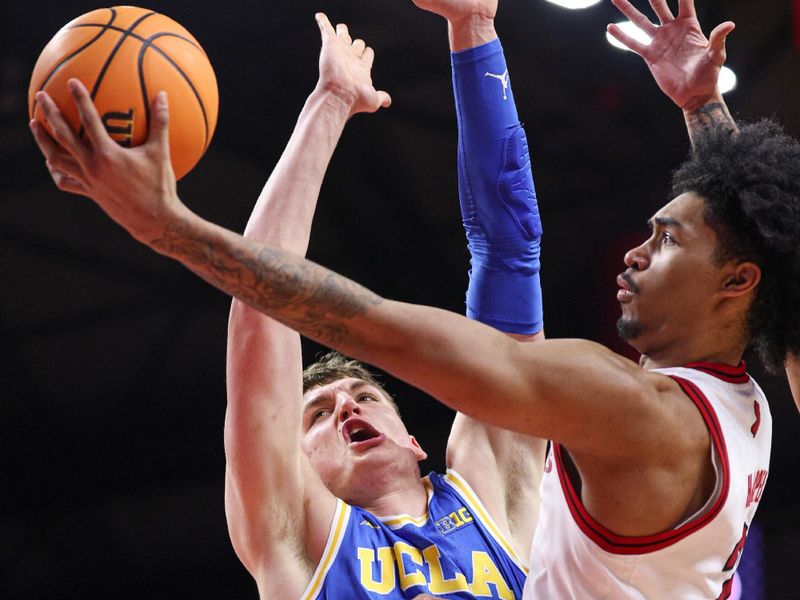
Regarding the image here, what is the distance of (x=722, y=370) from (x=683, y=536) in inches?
14.4

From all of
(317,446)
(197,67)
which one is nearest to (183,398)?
(317,446)

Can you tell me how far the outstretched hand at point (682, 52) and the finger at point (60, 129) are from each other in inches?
66.6

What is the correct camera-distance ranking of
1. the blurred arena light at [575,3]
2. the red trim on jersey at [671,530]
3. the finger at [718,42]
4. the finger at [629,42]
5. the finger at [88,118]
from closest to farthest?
1. the finger at [88,118]
2. the red trim on jersey at [671,530]
3. the finger at [718,42]
4. the finger at [629,42]
5. the blurred arena light at [575,3]

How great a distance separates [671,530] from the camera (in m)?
1.81

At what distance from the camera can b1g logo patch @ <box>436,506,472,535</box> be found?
2.62 metres

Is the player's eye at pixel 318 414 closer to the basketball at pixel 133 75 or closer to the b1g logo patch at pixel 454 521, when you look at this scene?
the b1g logo patch at pixel 454 521

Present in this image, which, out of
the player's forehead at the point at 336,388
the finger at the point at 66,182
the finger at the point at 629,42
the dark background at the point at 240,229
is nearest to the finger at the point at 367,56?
→ the finger at the point at 629,42

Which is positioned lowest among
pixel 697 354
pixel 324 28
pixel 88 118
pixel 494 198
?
pixel 697 354

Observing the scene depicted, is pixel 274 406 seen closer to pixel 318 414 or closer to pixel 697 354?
pixel 318 414

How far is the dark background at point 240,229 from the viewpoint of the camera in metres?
4.77

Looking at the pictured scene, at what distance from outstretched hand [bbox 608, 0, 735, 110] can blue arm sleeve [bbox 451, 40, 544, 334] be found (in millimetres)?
415

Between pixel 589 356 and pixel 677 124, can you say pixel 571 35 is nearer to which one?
pixel 677 124

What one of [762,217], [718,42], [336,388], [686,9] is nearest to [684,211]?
[762,217]

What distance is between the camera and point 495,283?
273 centimetres
